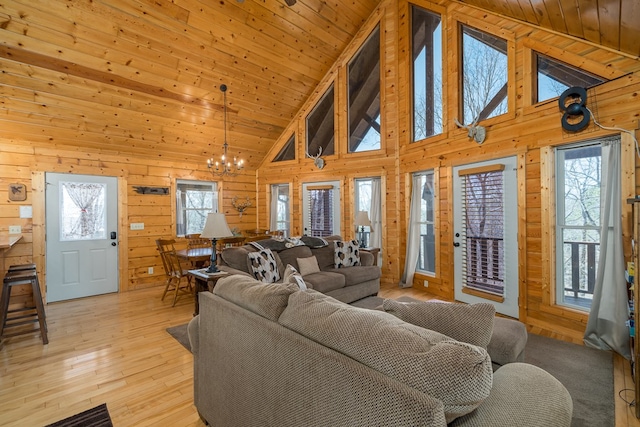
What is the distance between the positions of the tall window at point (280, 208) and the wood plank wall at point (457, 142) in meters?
0.19

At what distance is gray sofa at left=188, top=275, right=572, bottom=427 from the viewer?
34.1 inches

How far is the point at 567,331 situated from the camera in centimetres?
326

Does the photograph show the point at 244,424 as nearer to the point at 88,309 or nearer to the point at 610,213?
the point at 610,213

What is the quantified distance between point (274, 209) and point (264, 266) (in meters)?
3.44

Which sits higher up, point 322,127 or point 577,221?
point 322,127

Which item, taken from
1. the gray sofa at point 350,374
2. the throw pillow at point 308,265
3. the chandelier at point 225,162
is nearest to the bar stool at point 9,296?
the chandelier at point 225,162

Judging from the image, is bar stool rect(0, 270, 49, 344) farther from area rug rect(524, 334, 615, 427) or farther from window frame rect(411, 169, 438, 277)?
window frame rect(411, 169, 438, 277)

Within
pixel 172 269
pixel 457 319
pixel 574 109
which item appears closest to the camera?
pixel 457 319

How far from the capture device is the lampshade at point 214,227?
3.15m

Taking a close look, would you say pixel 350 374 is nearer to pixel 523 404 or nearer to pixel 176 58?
pixel 523 404

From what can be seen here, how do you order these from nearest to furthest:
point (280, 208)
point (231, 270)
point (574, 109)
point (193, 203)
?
point (574, 109) → point (231, 270) → point (193, 203) → point (280, 208)

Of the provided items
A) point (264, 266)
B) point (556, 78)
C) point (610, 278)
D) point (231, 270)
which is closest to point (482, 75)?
point (556, 78)

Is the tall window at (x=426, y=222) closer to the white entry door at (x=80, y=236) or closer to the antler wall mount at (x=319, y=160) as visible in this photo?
the antler wall mount at (x=319, y=160)

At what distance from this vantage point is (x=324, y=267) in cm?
447
